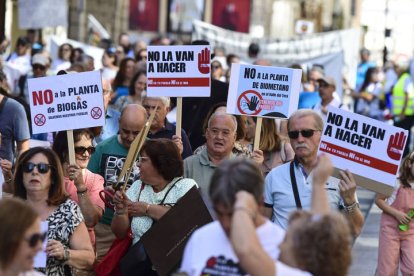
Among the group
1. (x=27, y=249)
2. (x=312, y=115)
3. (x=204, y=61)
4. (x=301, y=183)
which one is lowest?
(x=301, y=183)

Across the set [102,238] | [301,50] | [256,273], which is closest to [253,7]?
→ [301,50]

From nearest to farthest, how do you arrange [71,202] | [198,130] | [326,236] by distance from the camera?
1. [326,236]
2. [71,202]
3. [198,130]

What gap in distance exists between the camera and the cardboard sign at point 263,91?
10195 millimetres

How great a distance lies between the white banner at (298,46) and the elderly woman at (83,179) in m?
15.6

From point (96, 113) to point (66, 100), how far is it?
0.74ft

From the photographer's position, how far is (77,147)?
382 inches

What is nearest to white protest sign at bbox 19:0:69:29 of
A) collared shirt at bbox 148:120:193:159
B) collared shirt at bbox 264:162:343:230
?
collared shirt at bbox 148:120:193:159

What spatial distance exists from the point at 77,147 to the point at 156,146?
125 cm

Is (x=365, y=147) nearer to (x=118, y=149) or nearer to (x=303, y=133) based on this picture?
(x=303, y=133)

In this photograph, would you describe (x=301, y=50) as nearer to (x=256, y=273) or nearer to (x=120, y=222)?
(x=120, y=222)

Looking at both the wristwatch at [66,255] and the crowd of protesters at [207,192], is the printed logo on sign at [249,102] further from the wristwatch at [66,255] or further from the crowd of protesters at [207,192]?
the wristwatch at [66,255]

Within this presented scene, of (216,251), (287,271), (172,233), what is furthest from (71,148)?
(287,271)

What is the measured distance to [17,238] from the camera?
557 cm

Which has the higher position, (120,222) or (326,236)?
(326,236)
